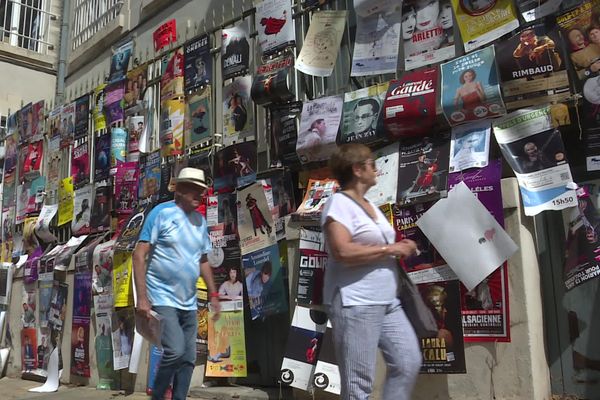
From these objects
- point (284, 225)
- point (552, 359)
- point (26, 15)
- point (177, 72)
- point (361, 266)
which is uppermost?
point (26, 15)

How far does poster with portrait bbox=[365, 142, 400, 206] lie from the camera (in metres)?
4.64

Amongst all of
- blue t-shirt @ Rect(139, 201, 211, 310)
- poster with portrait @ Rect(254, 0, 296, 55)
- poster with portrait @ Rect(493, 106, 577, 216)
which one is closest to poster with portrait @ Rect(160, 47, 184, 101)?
poster with portrait @ Rect(254, 0, 296, 55)

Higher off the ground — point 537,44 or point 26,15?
point 26,15

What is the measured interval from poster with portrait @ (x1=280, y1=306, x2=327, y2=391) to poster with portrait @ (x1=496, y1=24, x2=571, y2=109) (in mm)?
2234

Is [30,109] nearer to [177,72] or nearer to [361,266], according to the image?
[177,72]

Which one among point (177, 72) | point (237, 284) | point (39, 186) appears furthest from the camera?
point (39, 186)

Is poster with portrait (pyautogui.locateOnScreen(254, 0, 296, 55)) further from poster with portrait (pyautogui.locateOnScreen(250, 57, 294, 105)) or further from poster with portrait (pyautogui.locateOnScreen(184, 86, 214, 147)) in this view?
poster with portrait (pyautogui.locateOnScreen(184, 86, 214, 147))

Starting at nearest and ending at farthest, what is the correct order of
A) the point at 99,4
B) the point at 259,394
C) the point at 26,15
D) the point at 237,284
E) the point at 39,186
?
the point at 259,394 < the point at 237,284 < the point at 39,186 < the point at 99,4 < the point at 26,15

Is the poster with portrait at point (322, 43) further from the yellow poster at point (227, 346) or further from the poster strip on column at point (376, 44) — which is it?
the yellow poster at point (227, 346)

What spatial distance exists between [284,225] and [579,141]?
250 centimetres

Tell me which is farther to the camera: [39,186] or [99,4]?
[99,4]

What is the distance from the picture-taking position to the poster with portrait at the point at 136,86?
7.43 meters

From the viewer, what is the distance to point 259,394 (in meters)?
5.18

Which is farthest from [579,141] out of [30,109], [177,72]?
[30,109]
